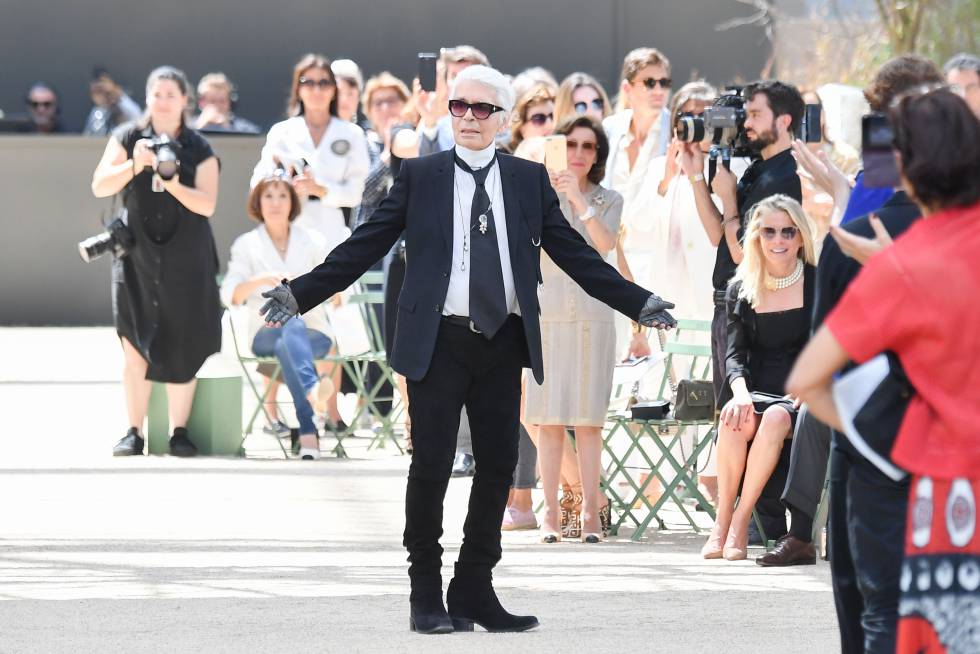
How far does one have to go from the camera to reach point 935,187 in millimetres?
3908

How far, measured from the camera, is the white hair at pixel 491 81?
246 inches

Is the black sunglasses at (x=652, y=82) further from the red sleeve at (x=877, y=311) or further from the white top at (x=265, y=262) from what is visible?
the red sleeve at (x=877, y=311)

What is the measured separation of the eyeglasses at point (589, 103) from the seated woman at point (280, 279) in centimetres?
180

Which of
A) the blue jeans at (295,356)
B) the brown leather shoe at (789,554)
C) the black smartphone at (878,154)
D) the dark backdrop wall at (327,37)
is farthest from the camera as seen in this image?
the dark backdrop wall at (327,37)

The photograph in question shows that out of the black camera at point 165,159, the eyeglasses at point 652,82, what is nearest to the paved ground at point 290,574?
the black camera at point 165,159

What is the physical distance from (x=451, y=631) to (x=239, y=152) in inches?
493

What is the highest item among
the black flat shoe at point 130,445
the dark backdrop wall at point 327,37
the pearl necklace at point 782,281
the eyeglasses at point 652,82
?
the dark backdrop wall at point 327,37

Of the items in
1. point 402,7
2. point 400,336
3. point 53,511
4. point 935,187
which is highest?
point 402,7

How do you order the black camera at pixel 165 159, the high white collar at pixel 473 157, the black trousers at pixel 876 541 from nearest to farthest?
1. the black trousers at pixel 876 541
2. the high white collar at pixel 473 157
3. the black camera at pixel 165 159

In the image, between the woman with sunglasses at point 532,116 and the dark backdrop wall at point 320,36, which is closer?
the woman with sunglasses at point 532,116

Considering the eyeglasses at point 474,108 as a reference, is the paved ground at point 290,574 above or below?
below

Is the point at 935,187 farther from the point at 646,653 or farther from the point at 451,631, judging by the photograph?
the point at 451,631

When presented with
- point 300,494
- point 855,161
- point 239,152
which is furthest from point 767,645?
point 239,152

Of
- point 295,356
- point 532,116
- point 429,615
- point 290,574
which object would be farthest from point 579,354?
point 295,356
